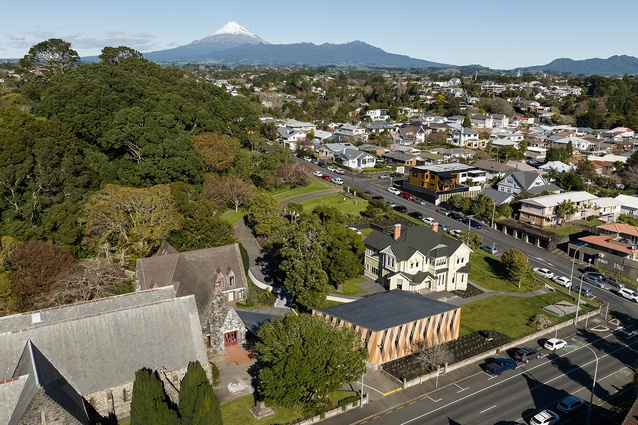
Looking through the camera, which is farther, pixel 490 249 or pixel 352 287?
pixel 490 249

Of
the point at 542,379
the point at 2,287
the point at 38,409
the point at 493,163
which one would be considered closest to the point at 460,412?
the point at 542,379

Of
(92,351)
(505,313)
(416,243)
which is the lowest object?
(505,313)

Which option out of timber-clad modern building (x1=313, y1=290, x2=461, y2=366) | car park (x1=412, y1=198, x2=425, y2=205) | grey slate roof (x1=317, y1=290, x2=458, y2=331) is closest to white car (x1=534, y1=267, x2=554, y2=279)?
timber-clad modern building (x1=313, y1=290, x2=461, y2=366)

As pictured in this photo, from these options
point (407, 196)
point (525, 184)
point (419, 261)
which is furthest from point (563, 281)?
point (525, 184)

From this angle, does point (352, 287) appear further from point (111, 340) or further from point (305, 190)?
point (305, 190)

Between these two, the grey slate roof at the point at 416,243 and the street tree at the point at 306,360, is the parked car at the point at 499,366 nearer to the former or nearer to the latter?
the street tree at the point at 306,360

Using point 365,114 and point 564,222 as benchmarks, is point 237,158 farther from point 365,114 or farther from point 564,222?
→ point 365,114
